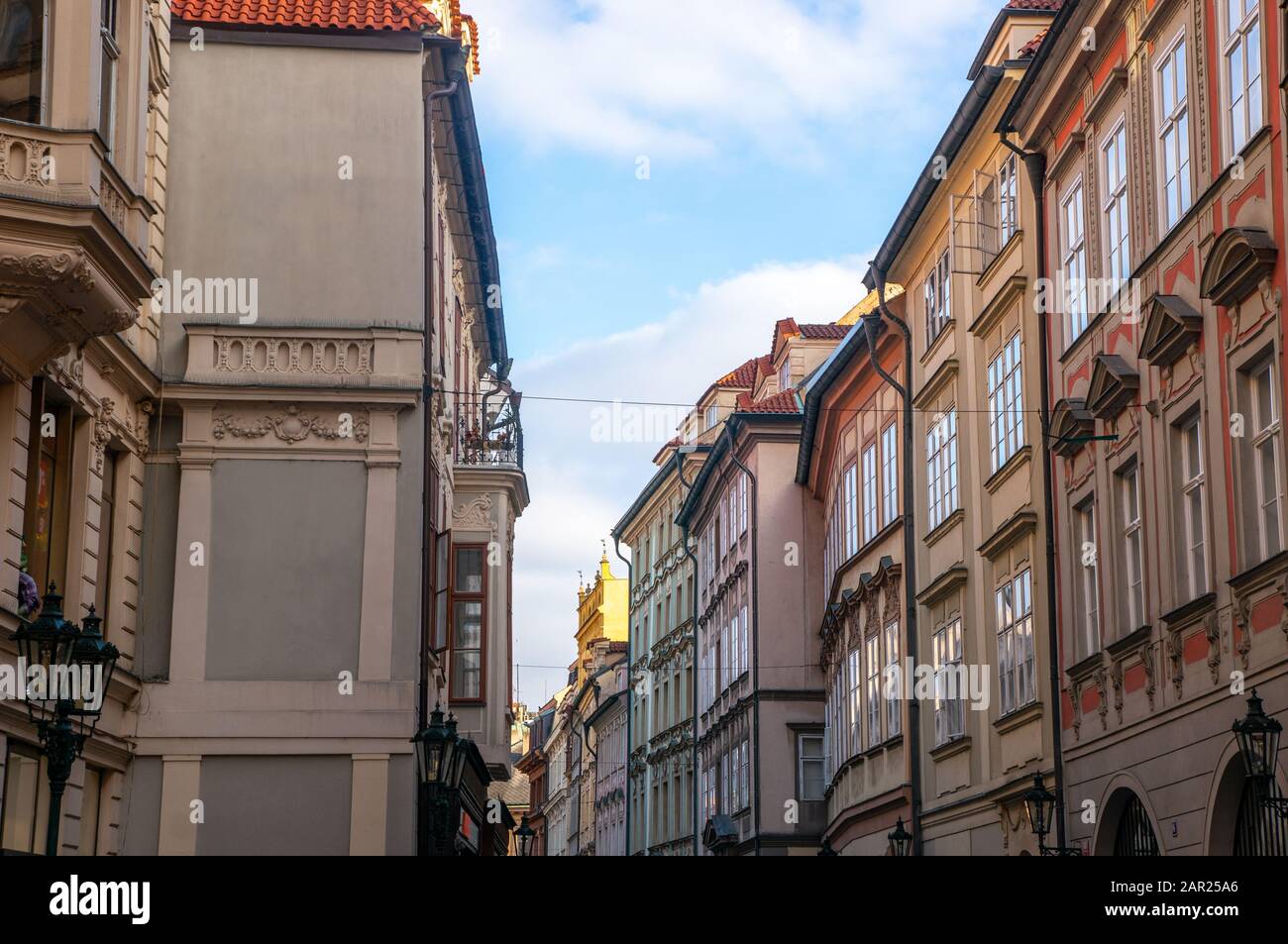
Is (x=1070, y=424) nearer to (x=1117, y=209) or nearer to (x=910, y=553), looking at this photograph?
(x=1117, y=209)

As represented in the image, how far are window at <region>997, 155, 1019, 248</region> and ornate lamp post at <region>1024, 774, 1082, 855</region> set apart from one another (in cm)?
756

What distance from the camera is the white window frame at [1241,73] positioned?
15.8m

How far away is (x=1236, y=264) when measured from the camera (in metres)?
15.6

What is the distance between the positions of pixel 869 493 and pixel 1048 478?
1137 cm

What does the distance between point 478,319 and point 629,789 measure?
34.5 meters

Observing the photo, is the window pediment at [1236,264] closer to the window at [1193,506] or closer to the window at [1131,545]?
the window at [1193,506]

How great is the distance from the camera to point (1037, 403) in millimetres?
22672

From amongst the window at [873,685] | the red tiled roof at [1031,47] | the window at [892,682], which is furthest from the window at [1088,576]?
the window at [873,685]

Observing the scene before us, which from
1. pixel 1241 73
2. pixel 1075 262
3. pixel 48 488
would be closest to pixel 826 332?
pixel 1075 262

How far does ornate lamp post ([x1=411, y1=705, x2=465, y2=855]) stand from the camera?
1970 centimetres

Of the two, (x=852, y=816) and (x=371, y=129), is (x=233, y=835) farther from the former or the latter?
(x=852, y=816)

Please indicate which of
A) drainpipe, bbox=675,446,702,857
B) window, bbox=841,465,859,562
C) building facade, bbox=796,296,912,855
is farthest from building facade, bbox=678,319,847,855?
window, bbox=841,465,859,562

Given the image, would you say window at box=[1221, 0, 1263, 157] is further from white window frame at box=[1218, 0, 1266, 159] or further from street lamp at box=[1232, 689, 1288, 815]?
street lamp at box=[1232, 689, 1288, 815]
